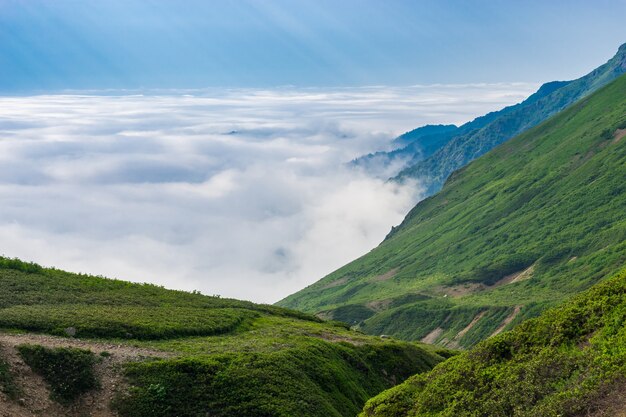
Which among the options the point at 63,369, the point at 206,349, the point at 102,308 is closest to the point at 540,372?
the point at 63,369

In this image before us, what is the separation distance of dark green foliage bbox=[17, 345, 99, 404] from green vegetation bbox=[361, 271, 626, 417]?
865 inches

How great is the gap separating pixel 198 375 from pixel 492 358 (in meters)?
25.2

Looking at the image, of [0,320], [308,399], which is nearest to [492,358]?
[308,399]

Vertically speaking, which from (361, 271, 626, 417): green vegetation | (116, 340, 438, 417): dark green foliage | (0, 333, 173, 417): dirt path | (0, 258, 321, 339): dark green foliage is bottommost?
(361, 271, 626, 417): green vegetation

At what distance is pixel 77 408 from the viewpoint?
49.8 m

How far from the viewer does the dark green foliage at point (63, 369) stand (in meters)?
50.6

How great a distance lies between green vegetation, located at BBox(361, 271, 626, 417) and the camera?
34.9m

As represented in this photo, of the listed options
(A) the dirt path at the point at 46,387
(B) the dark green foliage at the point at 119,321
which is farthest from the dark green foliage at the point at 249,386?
(B) the dark green foliage at the point at 119,321

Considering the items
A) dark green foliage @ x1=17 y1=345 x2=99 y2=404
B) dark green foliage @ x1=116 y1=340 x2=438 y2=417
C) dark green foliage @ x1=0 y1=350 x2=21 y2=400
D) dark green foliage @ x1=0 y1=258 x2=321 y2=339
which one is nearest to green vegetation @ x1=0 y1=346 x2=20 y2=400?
dark green foliage @ x1=0 y1=350 x2=21 y2=400

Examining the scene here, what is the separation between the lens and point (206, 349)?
6619 cm

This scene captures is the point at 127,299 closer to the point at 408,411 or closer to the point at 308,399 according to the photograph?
the point at 308,399

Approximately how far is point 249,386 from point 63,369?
15.1m

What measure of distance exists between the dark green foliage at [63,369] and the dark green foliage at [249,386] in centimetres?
315

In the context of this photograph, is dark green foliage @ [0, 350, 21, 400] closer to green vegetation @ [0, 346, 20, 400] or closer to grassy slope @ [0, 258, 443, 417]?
green vegetation @ [0, 346, 20, 400]
